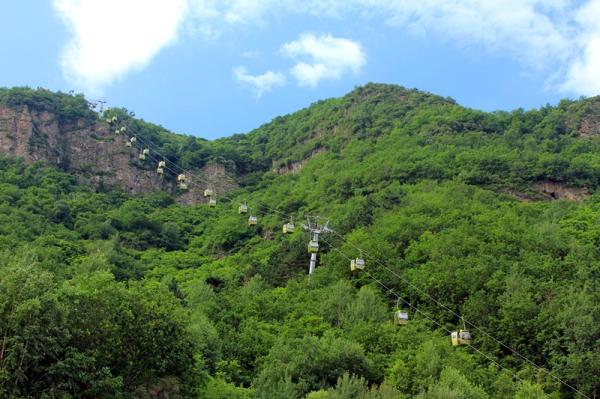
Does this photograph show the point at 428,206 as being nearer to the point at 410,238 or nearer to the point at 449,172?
the point at 410,238

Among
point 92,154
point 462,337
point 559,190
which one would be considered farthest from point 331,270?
point 92,154

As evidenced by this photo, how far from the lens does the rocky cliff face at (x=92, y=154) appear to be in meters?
89.2

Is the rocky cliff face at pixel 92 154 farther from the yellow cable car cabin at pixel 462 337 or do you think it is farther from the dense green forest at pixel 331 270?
the yellow cable car cabin at pixel 462 337

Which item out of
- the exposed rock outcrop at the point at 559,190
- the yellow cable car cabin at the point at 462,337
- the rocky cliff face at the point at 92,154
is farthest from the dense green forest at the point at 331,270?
the rocky cliff face at the point at 92,154

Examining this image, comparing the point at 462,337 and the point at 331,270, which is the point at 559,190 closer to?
the point at 331,270

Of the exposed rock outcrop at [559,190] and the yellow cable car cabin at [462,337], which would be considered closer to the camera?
the yellow cable car cabin at [462,337]

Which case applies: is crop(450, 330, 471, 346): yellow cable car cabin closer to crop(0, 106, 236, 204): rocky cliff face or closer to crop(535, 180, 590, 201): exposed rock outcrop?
crop(535, 180, 590, 201): exposed rock outcrop

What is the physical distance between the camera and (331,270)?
2144 inches

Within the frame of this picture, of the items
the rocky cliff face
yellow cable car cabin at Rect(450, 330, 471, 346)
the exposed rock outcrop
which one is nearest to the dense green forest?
the exposed rock outcrop

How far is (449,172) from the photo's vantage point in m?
77.4

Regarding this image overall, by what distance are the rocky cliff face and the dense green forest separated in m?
2.28

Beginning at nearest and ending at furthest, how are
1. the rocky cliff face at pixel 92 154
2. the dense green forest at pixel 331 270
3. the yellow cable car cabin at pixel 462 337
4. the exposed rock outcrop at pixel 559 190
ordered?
the dense green forest at pixel 331 270
the yellow cable car cabin at pixel 462 337
the exposed rock outcrop at pixel 559 190
the rocky cliff face at pixel 92 154

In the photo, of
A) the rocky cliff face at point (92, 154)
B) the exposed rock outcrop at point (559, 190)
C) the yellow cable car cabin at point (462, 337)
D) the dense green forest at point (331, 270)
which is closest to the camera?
the dense green forest at point (331, 270)

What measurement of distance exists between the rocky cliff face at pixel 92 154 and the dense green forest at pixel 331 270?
2.28 metres
